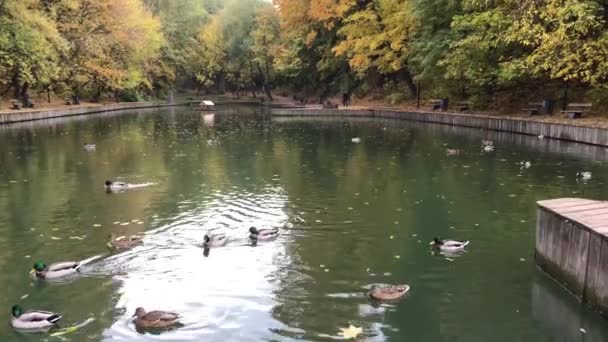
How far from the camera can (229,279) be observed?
9.15 meters

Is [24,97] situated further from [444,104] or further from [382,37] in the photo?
[444,104]

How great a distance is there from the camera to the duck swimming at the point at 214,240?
35.0ft

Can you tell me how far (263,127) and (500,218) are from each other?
2580cm

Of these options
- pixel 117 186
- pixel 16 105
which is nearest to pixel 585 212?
pixel 117 186

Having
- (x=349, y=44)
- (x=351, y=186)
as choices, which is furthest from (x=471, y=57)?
(x=351, y=186)

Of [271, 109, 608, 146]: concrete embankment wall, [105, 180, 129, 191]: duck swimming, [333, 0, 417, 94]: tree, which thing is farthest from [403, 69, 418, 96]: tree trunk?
[105, 180, 129, 191]: duck swimming

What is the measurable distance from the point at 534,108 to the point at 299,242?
25289 millimetres

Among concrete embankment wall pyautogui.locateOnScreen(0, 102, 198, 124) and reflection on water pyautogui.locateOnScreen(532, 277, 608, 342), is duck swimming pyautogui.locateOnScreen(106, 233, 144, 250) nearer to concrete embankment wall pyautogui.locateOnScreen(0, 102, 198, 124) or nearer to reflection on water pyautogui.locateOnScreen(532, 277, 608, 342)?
reflection on water pyautogui.locateOnScreen(532, 277, 608, 342)

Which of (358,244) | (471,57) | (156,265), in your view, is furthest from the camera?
(471,57)

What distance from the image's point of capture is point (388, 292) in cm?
820

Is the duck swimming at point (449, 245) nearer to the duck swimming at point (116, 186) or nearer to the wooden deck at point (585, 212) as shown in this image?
the wooden deck at point (585, 212)

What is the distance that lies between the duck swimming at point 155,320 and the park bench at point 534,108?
1123 inches

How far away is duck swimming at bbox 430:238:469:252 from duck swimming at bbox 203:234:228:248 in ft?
13.5

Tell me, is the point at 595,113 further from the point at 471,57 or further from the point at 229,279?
the point at 229,279
